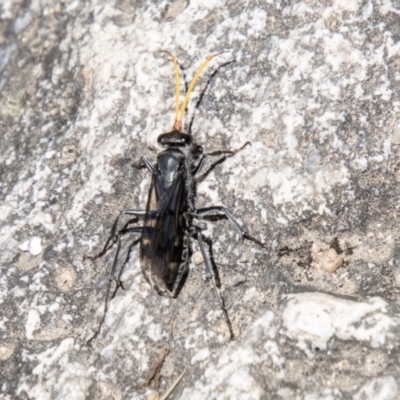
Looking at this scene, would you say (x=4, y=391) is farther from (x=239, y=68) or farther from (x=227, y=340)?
(x=239, y=68)

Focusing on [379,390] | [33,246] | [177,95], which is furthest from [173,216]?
[379,390]

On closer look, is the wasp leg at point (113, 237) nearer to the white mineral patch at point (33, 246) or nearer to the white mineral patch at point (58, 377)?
the white mineral patch at point (33, 246)

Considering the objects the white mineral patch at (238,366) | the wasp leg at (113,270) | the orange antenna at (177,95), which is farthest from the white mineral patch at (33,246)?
the white mineral patch at (238,366)

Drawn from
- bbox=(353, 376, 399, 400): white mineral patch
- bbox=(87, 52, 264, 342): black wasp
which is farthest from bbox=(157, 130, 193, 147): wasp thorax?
bbox=(353, 376, 399, 400): white mineral patch

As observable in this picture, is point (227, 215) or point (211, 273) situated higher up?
point (227, 215)

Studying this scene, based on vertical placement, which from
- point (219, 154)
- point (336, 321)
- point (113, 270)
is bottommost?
point (336, 321)

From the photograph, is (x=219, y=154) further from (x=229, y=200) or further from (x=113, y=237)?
(x=113, y=237)
